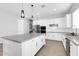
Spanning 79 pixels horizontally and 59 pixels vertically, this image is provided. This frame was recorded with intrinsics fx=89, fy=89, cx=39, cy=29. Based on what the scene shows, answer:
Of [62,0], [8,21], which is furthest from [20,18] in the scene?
[62,0]

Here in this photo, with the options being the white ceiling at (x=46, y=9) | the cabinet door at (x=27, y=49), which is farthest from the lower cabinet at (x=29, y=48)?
the white ceiling at (x=46, y=9)

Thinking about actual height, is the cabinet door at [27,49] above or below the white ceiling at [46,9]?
below

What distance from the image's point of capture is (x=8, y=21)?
1.63 metres

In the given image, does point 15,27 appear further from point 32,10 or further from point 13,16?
point 32,10

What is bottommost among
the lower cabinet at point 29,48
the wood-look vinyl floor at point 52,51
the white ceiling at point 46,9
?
the wood-look vinyl floor at point 52,51

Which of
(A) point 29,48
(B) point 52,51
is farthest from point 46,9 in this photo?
(A) point 29,48

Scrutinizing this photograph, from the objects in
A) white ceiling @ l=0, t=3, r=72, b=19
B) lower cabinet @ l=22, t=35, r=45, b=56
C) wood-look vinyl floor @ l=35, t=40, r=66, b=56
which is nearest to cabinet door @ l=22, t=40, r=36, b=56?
lower cabinet @ l=22, t=35, r=45, b=56

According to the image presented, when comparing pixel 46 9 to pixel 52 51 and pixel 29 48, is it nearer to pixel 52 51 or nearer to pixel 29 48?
pixel 52 51

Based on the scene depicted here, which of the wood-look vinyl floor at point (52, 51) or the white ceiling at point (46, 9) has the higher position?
the white ceiling at point (46, 9)

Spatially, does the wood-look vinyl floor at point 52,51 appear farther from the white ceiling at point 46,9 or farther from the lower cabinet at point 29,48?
the white ceiling at point 46,9

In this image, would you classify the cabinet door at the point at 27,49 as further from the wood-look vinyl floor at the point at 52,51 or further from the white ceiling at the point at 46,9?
the white ceiling at the point at 46,9

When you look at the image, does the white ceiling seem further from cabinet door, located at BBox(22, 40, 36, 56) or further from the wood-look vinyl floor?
the wood-look vinyl floor

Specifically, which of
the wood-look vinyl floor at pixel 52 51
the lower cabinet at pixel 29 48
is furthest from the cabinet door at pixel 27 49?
the wood-look vinyl floor at pixel 52 51

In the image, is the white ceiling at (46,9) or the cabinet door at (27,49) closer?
the cabinet door at (27,49)
